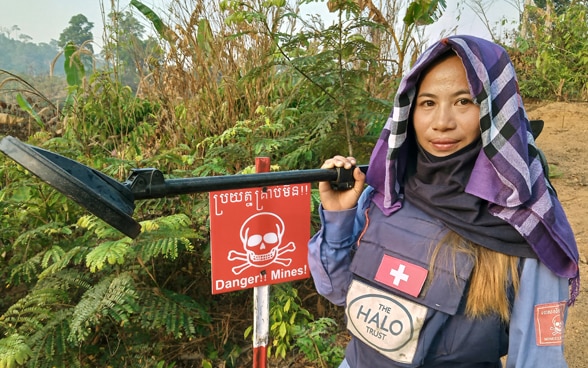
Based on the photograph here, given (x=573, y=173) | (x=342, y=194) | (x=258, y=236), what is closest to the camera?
(x=342, y=194)

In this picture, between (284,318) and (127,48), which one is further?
(127,48)

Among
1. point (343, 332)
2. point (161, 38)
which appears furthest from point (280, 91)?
point (343, 332)

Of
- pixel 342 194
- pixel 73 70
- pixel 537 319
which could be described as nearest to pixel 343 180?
pixel 342 194

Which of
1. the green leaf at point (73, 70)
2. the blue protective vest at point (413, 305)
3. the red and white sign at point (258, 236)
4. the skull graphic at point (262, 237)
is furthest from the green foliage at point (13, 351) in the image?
the green leaf at point (73, 70)

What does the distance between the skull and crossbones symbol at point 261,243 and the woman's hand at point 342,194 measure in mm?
258

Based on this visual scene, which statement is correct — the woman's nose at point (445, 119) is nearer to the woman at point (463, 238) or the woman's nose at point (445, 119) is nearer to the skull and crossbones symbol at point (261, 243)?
the woman at point (463, 238)

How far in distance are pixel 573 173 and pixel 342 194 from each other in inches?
213

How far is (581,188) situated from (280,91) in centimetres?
408

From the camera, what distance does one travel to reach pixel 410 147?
1204 mm

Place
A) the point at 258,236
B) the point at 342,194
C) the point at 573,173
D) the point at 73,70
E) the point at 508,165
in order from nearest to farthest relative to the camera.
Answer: the point at 508,165 → the point at 342,194 → the point at 258,236 → the point at 73,70 → the point at 573,173

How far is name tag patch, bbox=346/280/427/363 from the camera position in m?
1.01

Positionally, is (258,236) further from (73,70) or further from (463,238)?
(73,70)

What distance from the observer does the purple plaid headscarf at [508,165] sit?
0.92 metres

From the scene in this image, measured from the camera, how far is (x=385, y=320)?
1.06 meters
